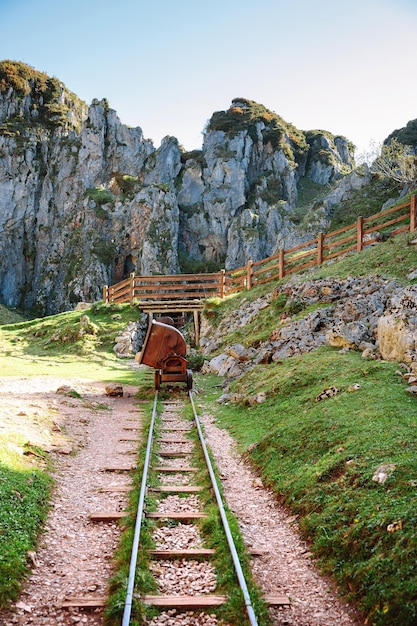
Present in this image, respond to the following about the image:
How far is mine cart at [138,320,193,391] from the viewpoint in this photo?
1545 cm

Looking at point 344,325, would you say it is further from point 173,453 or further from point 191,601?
point 191,601

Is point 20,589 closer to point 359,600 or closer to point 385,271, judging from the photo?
point 359,600

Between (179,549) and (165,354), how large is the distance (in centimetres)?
1048

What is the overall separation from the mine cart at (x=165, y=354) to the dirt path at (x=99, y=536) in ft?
13.8

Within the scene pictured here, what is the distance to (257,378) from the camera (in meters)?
13.9

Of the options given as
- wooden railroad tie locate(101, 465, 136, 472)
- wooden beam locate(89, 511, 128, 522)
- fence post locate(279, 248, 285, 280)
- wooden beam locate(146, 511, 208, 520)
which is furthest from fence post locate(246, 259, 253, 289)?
wooden beam locate(89, 511, 128, 522)

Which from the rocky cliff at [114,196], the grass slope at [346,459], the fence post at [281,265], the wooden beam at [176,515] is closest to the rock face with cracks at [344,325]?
the grass slope at [346,459]

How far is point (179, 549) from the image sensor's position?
5.27 m

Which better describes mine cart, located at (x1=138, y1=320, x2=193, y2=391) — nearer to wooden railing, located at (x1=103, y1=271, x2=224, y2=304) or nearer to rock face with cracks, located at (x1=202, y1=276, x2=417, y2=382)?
rock face with cracks, located at (x1=202, y1=276, x2=417, y2=382)

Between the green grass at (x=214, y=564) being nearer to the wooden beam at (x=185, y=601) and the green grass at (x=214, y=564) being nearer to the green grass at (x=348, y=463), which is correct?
the wooden beam at (x=185, y=601)

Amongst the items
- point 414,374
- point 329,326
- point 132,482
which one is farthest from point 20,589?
point 329,326

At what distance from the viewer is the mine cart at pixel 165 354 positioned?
1545cm

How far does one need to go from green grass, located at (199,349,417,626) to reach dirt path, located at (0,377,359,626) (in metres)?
0.28

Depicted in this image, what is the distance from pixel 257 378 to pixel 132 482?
726 cm
